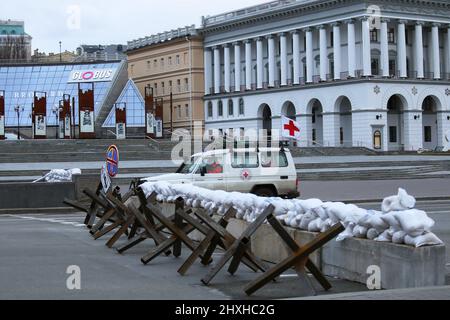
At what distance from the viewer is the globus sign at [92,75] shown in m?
125

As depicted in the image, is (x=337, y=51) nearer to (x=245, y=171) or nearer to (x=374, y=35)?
(x=374, y=35)

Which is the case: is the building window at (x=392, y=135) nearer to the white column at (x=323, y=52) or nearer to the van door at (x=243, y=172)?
the white column at (x=323, y=52)

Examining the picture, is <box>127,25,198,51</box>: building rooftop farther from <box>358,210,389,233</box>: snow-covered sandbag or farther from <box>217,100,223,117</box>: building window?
<box>358,210,389,233</box>: snow-covered sandbag

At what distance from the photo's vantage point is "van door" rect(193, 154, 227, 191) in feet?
80.2

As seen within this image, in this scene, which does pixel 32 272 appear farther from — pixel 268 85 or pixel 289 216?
pixel 268 85

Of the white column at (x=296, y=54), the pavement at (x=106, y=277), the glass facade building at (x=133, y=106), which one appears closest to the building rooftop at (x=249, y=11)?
the white column at (x=296, y=54)

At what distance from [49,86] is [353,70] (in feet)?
183

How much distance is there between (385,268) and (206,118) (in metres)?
109

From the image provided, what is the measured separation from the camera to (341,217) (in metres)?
10.9

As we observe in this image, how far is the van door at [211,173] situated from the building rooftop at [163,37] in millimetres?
93439

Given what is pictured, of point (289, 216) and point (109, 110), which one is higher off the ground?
point (109, 110)

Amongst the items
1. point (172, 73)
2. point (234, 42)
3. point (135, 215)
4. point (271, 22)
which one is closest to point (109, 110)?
point (172, 73)

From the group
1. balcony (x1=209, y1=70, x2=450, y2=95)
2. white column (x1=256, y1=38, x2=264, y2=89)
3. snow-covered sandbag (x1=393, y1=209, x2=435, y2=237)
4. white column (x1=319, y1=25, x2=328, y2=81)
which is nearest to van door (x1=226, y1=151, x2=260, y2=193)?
snow-covered sandbag (x1=393, y1=209, x2=435, y2=237)
